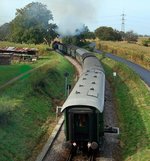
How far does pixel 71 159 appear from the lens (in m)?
19.1

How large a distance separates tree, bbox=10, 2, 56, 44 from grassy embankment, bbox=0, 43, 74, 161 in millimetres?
42957

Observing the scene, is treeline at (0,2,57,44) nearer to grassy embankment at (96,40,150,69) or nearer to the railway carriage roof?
grassy embankment at (96,40,150,69)

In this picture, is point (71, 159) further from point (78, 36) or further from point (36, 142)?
point (78, 36)

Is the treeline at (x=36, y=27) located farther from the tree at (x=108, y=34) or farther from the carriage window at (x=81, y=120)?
the carriage window at (x=81, y=120)

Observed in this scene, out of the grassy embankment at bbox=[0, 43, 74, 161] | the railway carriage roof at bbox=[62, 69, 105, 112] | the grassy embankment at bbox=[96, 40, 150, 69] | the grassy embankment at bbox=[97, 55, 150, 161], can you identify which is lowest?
the grassy embankment at bbox=[96, 40, 150, 69]

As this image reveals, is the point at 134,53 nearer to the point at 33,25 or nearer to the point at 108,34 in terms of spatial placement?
the point at 33,25

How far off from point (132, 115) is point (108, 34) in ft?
350

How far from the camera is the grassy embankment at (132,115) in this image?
2022 centimetres

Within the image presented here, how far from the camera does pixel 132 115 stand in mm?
27422

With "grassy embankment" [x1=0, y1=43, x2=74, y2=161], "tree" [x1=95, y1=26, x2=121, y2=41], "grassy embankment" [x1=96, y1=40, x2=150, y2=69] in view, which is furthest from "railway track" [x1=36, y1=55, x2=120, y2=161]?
"tree" [x1=95, y1=26, x2=121, y2=41]

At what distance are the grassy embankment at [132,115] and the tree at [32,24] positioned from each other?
1362 inches

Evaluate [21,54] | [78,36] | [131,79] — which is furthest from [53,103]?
[78,36]

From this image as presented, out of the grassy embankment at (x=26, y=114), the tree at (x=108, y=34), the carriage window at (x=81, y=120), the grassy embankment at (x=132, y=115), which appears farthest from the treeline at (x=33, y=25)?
the carriage window at (x=81, y=120)

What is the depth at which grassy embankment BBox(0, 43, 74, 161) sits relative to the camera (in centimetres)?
1998
